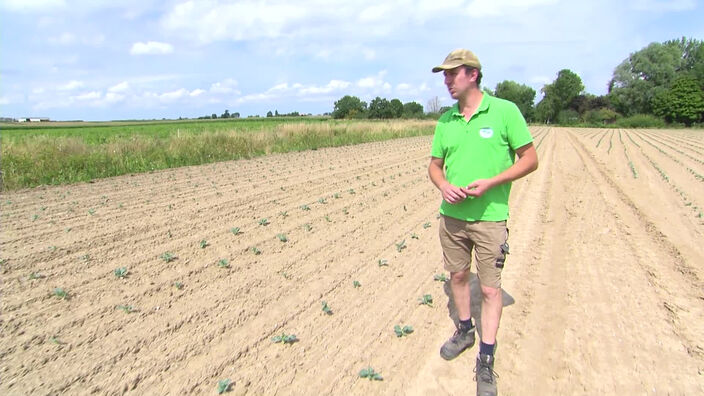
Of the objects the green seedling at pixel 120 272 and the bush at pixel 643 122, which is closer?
the green seedling at pixel 120 272

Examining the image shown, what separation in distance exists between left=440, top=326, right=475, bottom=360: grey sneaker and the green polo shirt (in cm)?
103

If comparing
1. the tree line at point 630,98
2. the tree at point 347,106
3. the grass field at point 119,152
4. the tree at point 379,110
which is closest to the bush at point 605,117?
the tree line at point 630,98

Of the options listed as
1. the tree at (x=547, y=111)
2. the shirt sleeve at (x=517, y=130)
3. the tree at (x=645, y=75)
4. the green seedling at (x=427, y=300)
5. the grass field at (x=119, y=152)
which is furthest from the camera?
the tree at (x=547, y=111)

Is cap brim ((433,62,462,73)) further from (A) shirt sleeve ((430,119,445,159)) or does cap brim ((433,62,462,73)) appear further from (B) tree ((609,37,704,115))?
(B) tree ((609,37,704,115))

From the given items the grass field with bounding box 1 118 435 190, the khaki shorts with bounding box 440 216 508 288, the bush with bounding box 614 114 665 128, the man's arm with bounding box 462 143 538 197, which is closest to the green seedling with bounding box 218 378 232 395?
the khaki shorts with bounding box 440 216 508 288

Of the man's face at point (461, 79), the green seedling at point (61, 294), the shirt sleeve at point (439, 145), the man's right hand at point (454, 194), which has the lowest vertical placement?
the green seedling at point (61, 294)

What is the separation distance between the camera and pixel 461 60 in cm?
249

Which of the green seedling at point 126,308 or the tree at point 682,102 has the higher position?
the tree at point 682,102

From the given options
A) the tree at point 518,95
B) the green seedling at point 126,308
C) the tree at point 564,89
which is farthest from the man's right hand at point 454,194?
the tree at point 564,89

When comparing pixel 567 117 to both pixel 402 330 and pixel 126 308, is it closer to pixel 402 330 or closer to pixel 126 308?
pixel 402 330

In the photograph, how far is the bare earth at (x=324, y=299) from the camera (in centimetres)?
283

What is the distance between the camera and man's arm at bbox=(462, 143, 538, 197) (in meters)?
2.46

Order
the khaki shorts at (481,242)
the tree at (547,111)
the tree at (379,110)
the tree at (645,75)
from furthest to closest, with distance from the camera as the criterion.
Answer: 1. the tree at (379,110)
2. the tree at (547,111)
3. the tree at (645,75)
4. the khaki shorts at (481,242)

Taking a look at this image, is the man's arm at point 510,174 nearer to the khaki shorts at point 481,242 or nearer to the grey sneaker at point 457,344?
the khaki shorts at point 481,242
